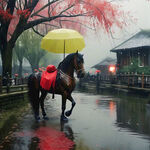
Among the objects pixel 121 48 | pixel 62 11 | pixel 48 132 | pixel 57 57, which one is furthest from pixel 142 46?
pixel 57 57

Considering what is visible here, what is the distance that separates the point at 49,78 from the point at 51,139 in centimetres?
308

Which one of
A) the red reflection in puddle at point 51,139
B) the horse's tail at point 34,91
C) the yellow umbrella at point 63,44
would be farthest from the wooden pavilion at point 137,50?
the red reflection in puddle at point 51,139

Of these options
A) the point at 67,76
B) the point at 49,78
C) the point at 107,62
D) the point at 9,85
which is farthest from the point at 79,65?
the point at 107,62

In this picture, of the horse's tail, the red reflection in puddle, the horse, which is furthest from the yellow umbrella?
the red reflection in puddle

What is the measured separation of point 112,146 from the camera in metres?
6.36

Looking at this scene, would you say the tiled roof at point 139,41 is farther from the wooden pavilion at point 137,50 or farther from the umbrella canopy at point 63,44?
the umbrella canopy at point 63,44

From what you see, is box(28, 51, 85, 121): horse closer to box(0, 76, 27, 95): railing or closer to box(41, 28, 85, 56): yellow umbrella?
box(41, 28, 85, 56): yellow umbrella

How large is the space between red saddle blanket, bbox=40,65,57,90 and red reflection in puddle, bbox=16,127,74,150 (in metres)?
1.73

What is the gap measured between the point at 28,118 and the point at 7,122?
1103 millimetres

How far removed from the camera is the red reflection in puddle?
633cm

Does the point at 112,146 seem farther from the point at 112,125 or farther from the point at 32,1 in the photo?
the point at 32,1

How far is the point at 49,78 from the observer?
→ 9828mm

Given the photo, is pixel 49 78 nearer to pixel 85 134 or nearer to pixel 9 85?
pixel 85 134

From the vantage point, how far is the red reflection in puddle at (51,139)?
633 centimetres
